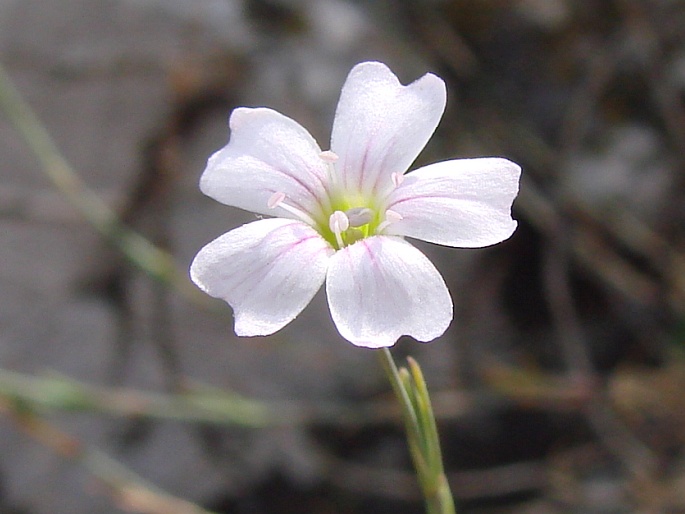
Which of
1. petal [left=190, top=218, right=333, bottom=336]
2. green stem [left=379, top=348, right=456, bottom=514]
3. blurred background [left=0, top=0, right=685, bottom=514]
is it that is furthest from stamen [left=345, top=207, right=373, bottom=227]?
blurred background [left=0, top=0, right=685, bottom=514]

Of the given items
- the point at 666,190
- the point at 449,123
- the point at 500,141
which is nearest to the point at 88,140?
the point at 449,123

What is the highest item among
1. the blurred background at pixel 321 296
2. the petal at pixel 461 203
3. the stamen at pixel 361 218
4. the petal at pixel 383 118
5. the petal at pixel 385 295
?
the blurred background at pixel 321 296

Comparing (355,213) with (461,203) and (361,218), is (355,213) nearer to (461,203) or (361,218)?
(361,218)

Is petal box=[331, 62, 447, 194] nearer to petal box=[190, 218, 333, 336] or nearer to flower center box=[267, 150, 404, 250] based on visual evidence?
flower center box=[267, 150, 404, 250]

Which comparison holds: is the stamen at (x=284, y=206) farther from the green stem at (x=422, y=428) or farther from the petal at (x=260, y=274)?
the green stem at (x=422, y=428)

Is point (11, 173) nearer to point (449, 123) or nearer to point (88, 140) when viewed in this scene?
point (88, 140)

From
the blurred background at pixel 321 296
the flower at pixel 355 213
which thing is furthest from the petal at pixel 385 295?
the blurred background at pixel 321 296
